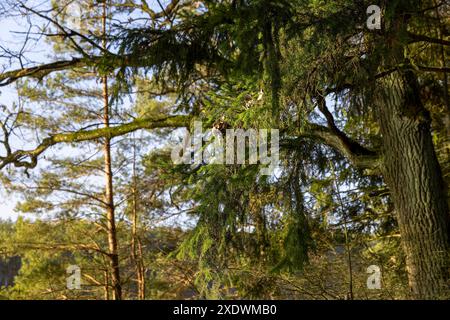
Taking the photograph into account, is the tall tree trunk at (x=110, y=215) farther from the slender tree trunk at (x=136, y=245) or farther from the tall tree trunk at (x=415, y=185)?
the tall tree trunk at (x=415, y=185)

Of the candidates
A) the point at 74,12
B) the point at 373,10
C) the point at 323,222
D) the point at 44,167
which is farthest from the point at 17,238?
the point at 373,10

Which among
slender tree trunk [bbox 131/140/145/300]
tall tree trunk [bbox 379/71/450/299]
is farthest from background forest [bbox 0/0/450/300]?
slender tree trunk [bbox 131/140/145/300]

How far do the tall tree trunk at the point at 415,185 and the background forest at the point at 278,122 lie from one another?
Answer: 12 mm

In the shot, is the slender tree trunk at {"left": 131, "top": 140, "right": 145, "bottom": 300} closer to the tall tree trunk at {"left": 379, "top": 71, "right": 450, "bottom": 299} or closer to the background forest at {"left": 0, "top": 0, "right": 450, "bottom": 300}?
the background forest at {"left": 0, "top": 0, "right": 450, "bottom": 300}

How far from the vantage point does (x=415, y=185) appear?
598 cm

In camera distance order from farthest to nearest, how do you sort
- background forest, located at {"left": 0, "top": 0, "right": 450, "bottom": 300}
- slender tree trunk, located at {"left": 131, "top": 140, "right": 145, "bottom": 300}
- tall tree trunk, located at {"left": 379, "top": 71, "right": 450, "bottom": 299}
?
slender tree trunk, located at {"left": 131, "top": 140, "right": 145, "bottom": 300} < tall tree trunk, located at {"left": 379, "top": 71, "right": 450, "bottom": 299} < background forest, located at {"left": 0, "top": 0, "right": 450, "bottom": 300}

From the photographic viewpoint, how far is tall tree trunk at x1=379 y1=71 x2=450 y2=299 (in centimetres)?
572

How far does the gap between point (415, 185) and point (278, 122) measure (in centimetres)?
185

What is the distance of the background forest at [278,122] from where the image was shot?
15.8ft

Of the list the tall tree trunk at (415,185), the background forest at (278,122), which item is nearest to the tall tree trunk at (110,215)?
the background forest at (278,122)

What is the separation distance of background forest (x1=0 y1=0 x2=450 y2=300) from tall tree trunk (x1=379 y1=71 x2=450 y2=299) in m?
0.01

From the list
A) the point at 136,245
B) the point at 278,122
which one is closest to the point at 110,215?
the point at 136,245

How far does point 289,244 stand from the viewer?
652 cm
